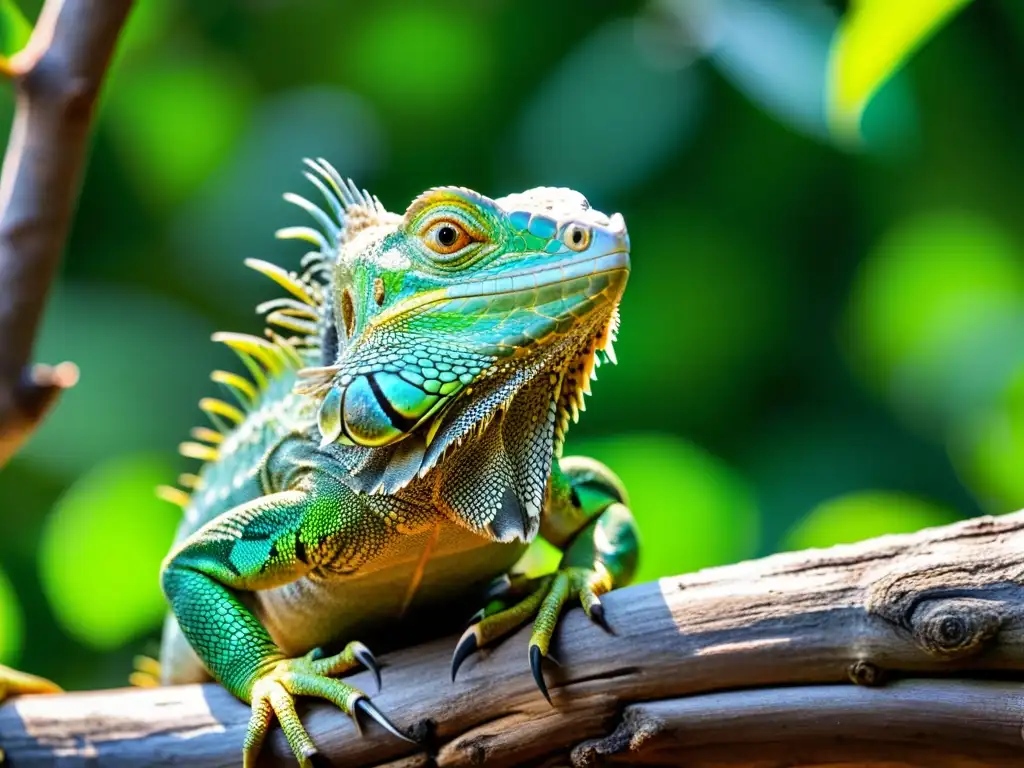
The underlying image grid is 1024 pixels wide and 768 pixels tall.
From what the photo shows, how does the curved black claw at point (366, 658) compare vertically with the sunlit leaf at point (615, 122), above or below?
below

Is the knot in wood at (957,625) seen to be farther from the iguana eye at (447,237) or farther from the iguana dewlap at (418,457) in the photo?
the iguana eye at (447,237)

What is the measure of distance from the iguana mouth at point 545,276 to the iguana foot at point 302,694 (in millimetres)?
851

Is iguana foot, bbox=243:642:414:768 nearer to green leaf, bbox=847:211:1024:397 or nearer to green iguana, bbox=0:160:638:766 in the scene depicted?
green iguana, bbox=0:160:638:766

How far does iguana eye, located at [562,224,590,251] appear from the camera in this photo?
7.12 ft

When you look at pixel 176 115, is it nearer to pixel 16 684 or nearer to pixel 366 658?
pixel 16 684

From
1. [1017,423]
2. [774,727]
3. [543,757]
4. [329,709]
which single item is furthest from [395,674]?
[1017,423]

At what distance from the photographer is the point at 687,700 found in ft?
7.23

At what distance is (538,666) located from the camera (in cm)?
223

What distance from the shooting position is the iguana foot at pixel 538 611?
7.50ft

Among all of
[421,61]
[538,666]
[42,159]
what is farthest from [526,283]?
[421,61]

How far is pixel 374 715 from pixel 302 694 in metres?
0.18

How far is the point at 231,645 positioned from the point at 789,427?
4.04 meters

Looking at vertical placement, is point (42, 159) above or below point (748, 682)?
above

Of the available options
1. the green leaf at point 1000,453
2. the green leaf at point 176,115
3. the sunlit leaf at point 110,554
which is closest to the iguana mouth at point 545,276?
the sunlit leaf at point 110,554
